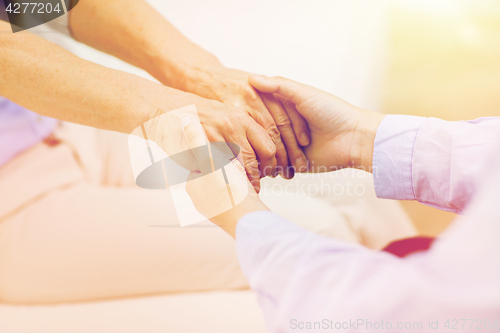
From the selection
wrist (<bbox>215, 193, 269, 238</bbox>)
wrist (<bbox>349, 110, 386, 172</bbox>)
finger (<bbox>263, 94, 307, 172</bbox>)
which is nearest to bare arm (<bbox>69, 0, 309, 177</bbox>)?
finger (<bbox>263, 94, 307, 172</bbox>)

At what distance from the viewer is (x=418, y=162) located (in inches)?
26.3

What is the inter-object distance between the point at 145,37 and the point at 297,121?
456 mm

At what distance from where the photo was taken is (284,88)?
779 mm

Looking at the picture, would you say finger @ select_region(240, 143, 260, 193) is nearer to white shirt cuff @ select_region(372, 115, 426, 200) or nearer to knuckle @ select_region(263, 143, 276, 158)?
knuckle @ select_region(263, 143, 276, 158)

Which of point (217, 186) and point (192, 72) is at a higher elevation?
point (192, 72)

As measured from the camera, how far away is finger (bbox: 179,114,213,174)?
2.02 feet

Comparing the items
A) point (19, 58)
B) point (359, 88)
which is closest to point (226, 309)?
point (19, 58)

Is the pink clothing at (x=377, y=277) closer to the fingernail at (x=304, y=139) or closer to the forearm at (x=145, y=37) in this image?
the fingernail at (x=304, y=139)

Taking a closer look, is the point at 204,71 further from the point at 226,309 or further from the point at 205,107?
the point at 226,309

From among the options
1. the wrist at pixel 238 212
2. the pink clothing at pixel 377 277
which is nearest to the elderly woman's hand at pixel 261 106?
the wrist at pixel 238 212

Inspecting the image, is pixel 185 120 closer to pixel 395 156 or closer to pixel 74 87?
pixel 74 87

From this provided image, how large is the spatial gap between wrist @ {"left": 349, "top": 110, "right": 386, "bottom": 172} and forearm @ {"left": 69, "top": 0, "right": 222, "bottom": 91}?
0.40 meters

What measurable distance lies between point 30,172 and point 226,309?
0.58 meters

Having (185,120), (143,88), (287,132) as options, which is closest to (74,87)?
(143,88)
